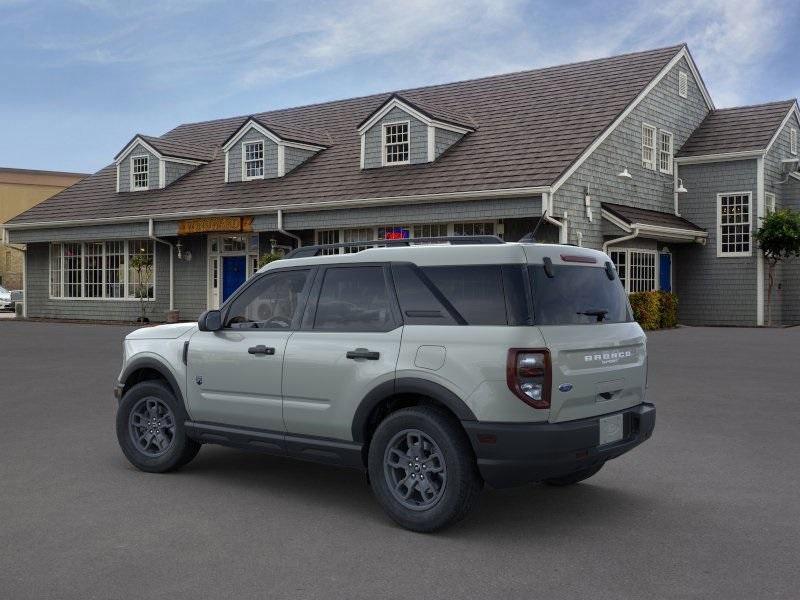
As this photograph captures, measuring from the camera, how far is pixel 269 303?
21.6ft

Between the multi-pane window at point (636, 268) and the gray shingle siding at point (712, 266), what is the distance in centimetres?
193

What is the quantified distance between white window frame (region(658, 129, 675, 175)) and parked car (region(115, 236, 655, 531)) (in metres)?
21.9

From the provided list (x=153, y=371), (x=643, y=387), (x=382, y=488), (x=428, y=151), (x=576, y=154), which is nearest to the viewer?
(x=382, y=488)

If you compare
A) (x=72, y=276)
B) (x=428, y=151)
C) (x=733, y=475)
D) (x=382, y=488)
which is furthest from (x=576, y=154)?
(x=72, y=276)

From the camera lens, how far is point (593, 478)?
268 inches

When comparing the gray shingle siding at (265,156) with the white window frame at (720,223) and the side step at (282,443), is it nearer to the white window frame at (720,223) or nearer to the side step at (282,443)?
the white window frame at (720,223)

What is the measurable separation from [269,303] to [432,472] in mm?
1937

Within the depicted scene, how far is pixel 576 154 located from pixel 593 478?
1570 centimetres

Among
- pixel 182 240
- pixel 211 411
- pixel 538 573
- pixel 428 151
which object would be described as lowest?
pixel 538 573

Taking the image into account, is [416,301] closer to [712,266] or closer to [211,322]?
[211,322]

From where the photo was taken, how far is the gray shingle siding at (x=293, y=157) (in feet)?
90.4

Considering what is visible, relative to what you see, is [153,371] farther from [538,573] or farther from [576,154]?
[576,154]

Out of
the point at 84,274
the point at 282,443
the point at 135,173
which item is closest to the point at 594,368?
the point at 282,443

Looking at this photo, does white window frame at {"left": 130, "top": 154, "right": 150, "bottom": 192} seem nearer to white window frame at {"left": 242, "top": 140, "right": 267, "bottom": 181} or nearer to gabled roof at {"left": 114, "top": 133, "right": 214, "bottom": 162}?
gabled roof at {"left": 114, "top": 133, "right": 214, "bottom": 162}
